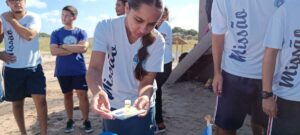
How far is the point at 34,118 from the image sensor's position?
6.26m

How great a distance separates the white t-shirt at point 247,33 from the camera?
9.77ft

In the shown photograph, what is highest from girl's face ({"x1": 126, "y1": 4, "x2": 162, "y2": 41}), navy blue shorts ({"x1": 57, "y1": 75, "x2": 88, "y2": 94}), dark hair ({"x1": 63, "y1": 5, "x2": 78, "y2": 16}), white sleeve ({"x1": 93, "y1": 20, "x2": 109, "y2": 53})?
dark hair ({"x1": 63, "y1": 5, "x2": 78, "y2": 16})

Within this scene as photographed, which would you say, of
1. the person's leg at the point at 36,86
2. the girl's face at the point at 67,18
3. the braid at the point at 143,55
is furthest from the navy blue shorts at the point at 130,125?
the girl's face at the point at 67,18

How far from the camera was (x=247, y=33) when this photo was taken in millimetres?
2998

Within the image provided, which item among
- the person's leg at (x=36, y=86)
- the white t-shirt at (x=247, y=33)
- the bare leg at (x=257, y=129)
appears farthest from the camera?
the person's leg at (x=36, y=86)

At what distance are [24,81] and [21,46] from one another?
41 cm

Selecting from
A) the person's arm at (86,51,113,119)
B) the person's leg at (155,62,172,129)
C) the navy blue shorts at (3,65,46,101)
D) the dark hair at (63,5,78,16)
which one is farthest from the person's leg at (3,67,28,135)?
the person's arm at (86,51,113,119)

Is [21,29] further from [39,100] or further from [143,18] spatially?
[143,18]

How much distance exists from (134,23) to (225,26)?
1110 millimetres

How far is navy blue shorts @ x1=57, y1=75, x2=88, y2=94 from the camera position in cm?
541

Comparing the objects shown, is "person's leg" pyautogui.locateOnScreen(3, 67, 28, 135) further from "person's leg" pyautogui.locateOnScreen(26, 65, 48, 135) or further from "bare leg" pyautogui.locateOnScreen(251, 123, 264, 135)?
"bare leg" pyautogui.locateOnScreen(251, 123, 264, 135)

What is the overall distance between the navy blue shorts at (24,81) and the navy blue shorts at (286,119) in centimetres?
287

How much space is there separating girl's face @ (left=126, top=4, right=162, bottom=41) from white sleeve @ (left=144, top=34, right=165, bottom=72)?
24cm

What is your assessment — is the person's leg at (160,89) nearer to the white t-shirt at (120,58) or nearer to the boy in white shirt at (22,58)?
the boy in white shirt at (22,58)
